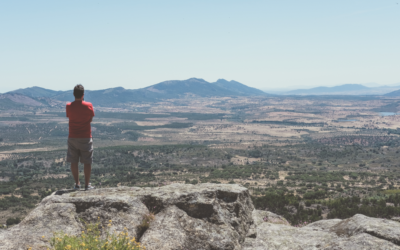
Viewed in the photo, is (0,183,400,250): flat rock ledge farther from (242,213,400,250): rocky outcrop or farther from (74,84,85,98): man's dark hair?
(74,84,85,98): man's dark hair

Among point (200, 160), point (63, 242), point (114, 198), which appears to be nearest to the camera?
point (63, 242)

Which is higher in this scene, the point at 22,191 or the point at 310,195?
the point at 310,195

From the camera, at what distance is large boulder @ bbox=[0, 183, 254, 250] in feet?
19.3

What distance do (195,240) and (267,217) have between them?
15.3 feet

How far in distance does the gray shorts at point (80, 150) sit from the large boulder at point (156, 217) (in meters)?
0.92

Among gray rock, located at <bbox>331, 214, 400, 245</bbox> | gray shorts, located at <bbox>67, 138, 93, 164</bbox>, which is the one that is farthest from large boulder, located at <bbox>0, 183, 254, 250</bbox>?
gray rock, located at <bbox>331, 214, 400, 245</bbox>

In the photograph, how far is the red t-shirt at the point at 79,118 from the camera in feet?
25.7

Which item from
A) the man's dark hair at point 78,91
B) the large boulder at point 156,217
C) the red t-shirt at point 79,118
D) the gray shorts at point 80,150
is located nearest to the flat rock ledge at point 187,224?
the large boulder at point 156,217

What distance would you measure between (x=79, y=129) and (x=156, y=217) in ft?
10.6

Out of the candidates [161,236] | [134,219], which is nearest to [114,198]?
[134,219]

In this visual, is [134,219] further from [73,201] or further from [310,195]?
[310,195]

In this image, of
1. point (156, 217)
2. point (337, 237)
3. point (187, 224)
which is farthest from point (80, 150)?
point (337, 237)

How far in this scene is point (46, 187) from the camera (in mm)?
49938

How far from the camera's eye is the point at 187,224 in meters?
6.66
